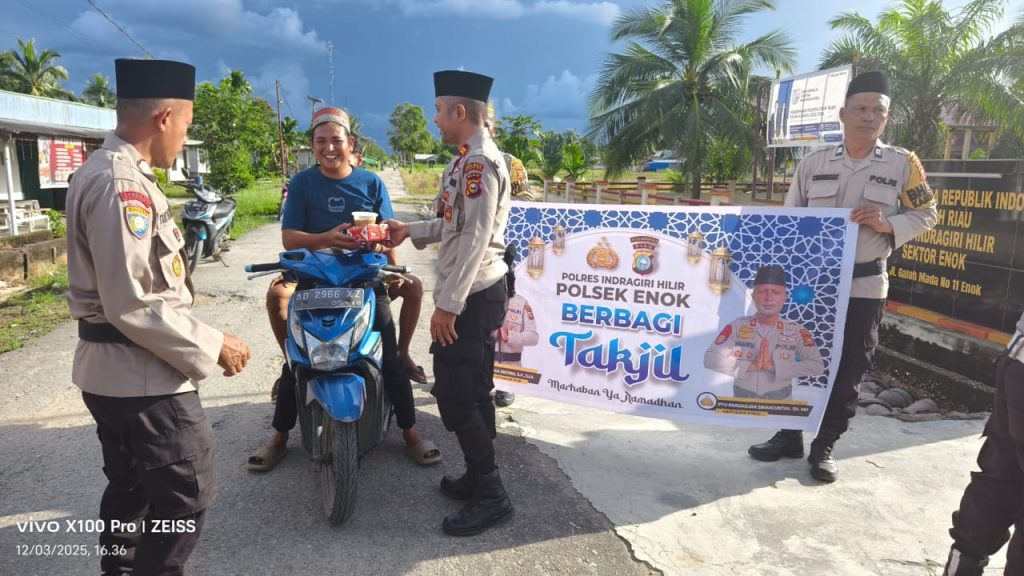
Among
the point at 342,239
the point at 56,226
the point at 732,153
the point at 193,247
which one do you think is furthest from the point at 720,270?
the point at 732,153

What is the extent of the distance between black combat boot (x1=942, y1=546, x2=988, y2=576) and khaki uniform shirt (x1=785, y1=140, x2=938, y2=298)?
1.44 metres

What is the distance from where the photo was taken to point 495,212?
278 centimetres

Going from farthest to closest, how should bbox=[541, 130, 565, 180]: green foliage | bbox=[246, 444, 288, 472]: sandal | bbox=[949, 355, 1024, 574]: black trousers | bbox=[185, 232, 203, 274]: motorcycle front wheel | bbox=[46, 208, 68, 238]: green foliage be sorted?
bbox=[541, 130, 565, 180]: green foliage
bbox=[46, 208, 68, 238]: green foliage
bbox=[185, 232, 203, 274]: motorcycle front wheel
bbox=[246, 444, 288, 472]: sandal
bbox=[949, 355, 1024, 574]: black trousers

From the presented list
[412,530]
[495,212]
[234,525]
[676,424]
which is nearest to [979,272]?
[676,424]

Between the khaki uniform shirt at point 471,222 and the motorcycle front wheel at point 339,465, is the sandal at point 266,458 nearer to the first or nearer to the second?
the motorcycle front wheel at point 339,465

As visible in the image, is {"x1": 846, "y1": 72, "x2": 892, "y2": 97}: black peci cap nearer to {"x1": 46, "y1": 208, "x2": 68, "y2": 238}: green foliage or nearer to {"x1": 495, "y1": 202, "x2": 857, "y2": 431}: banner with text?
{"x1": 495, "y1": 202, "x2": 857, "y2": 431}: banner with text

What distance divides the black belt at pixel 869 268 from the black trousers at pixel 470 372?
1953mm

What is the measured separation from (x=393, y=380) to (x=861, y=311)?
2553 mm

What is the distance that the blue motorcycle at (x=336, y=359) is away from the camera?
9.30 feet

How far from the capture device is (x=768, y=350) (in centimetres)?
364

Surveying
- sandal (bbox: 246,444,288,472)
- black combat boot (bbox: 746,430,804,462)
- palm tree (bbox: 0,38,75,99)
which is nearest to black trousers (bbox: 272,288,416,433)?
sandal (bbox: 246,444,288,472)

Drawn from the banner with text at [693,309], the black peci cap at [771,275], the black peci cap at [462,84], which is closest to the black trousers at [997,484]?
the banner with text at [693,309]

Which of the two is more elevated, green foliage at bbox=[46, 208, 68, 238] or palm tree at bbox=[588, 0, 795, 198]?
palm tree at bbox=[588, 0, 795, 198]

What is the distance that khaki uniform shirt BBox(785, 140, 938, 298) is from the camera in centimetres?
342
